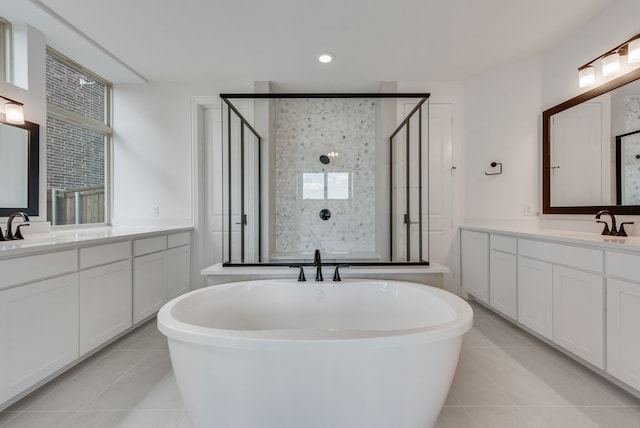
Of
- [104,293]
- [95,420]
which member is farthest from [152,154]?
[95,420]

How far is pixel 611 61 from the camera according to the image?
214 centimetres

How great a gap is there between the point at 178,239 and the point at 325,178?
1.70m

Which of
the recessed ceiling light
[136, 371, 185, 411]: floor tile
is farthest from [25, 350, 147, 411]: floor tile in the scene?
the recessed ceiling light

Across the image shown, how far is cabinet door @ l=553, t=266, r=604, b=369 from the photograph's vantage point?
1.74 m

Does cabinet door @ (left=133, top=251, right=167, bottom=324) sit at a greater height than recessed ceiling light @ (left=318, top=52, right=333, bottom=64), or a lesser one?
lesser

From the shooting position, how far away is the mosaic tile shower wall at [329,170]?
317 cm

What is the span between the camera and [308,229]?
3.19 meters

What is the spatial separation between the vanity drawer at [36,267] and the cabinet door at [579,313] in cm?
317

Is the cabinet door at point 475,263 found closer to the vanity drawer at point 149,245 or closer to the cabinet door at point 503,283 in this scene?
the cabinet door at point 503,283

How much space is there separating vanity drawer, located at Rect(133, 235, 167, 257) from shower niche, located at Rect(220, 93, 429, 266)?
726mm

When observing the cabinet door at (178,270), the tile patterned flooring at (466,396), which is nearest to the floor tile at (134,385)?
the tile patterned flooring at (466,396)

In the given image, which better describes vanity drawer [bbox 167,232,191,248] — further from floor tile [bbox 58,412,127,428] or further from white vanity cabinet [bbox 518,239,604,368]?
white vanity cabinet [bbox 518,239,604,368]

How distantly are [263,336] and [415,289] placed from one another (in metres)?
1.10

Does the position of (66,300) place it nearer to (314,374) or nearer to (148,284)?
(148,284)
